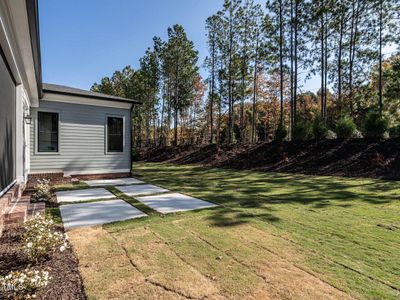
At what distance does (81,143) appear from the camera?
26.4 feet

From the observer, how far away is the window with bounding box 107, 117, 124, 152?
8664mm

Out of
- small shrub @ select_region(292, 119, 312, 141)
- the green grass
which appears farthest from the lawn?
small shrub @ select_region(292, 119, 312, 141)

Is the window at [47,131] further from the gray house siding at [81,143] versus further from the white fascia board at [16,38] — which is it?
the white fascia board at [16,38]

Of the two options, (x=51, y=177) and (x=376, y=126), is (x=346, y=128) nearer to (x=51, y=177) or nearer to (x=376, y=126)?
(x=376, y=126)

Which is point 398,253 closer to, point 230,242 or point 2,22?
point 230,242

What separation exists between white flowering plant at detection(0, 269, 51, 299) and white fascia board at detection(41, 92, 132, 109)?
23.3 ft

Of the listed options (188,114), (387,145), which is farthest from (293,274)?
(188,114)

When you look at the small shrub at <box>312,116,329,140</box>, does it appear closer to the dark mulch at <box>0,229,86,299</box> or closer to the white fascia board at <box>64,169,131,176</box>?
the white fascia board at <box>64,169,131,176</box>

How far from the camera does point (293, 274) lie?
202 cm

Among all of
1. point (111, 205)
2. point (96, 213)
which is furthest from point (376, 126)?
point (96, 213)

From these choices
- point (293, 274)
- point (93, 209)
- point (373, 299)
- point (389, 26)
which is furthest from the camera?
point (389, 26)

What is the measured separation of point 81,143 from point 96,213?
16.1 ft

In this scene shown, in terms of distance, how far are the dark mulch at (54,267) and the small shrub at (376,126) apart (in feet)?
37.8

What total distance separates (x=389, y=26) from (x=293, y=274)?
16.6 meters
